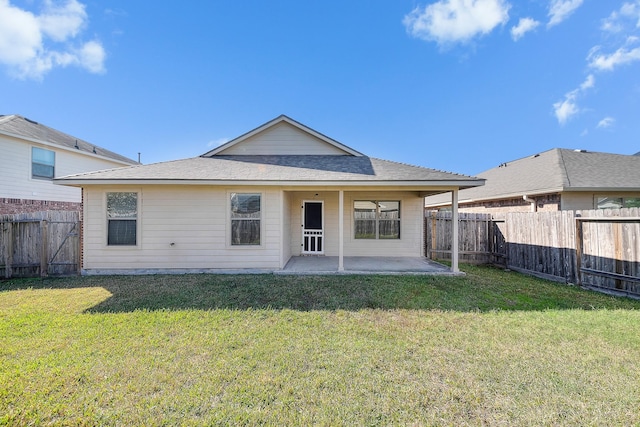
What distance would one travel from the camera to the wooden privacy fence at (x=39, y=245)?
23.4ft

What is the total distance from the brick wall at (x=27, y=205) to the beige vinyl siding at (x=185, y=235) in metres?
5.54

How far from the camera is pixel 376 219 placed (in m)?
9.68

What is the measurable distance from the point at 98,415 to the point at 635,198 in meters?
16.0

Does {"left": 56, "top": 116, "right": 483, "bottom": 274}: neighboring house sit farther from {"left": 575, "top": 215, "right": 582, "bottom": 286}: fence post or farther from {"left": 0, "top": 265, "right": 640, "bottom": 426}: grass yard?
{"left": 575, "top": 215, "right": 582, "bottom": 286}: fence post

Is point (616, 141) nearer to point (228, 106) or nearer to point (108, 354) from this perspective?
point (228, 106)

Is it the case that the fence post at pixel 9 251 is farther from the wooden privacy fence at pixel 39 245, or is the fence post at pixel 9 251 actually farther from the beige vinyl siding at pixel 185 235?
the beige vinyl siding at pixel 185 235

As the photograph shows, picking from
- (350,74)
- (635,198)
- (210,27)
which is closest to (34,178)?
(210,27)

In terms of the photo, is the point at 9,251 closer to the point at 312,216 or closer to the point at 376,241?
the point at 312,216

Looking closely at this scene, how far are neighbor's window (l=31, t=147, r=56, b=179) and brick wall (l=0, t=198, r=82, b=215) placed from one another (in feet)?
3.85

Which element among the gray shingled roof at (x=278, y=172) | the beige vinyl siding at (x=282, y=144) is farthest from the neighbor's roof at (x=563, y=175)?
the beige vinyl siding at (x=282, y=144)

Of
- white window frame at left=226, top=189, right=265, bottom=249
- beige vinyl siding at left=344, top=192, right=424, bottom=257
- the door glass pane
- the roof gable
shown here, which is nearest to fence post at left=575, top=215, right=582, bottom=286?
beige vinyl siding at left=344, top=192, right=424, bottom=257

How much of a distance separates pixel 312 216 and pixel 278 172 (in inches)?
102

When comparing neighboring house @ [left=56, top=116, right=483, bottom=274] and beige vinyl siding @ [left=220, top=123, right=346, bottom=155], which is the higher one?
beige vinyl siding @ [left=220, top=123, right=346, bottom=155]

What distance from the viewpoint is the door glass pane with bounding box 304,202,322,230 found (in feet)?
31.9
